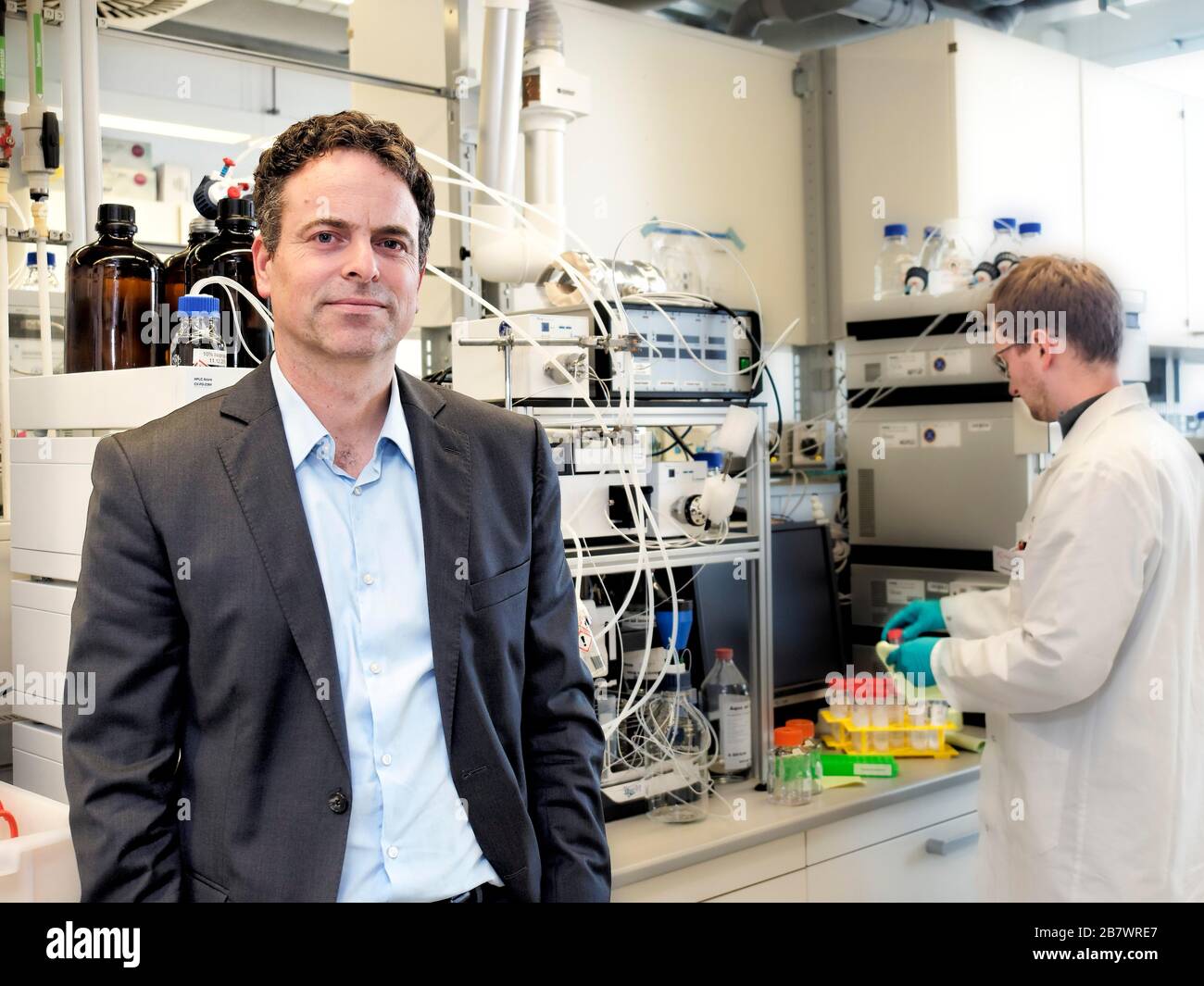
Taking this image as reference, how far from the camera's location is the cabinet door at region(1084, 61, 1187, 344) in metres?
3.44

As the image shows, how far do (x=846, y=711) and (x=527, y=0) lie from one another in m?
1.72

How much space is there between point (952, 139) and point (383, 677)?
249 centimetres

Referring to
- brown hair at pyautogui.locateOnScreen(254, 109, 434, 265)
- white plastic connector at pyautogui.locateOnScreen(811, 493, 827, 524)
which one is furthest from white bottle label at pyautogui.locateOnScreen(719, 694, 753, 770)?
brown hair at pyautogui.locateOnScreen(254, 109, 434, 265)

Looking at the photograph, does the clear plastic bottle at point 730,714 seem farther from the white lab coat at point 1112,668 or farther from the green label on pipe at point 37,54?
the green label on pipe at point 37,54

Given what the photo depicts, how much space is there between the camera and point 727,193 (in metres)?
3.21

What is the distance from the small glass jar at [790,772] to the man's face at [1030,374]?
2.60 feet

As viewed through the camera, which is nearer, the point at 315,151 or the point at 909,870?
the point at 315,151

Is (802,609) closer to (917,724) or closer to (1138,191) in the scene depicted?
(917,724)

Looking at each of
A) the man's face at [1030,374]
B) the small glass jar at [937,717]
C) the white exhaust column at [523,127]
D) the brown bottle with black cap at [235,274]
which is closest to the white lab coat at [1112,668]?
the man's face at [1030,374]

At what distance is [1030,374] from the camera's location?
6.94 ft

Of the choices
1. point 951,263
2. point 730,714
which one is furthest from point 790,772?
point 951,263

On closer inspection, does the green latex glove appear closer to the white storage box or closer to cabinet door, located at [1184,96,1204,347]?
the white storage box

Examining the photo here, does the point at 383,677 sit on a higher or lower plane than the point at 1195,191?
lower

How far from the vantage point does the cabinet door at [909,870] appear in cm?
228
